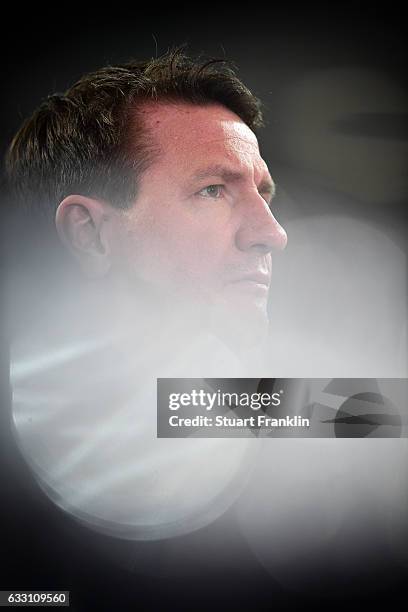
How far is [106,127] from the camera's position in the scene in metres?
1.33

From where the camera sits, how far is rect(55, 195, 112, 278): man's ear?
1296 millimetres

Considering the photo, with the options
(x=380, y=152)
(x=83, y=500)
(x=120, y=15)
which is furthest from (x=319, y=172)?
(x=83, y=500)

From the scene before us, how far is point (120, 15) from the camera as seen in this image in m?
1.39

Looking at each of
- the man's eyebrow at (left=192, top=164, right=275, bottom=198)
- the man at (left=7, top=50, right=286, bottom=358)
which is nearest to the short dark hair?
the man at (left=7, top=50, right=286, bottom=358)

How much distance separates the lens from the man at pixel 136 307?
1272mm

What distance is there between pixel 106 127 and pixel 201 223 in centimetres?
31

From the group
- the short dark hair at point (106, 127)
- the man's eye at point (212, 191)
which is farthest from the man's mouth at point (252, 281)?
the short dark hair at point (106, 127)

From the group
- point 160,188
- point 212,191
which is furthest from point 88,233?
point 212,191

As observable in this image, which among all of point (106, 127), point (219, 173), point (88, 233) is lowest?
point (88, 233)

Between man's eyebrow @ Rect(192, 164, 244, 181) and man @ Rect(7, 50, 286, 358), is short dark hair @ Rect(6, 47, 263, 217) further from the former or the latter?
man's eyebrow @ Rect(192, 164, 244, 181)

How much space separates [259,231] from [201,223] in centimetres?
13

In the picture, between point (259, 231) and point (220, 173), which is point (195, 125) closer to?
point (220, 173)

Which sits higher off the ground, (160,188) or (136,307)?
(160,188)

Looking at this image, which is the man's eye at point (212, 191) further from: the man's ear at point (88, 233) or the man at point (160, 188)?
the man's ear at point (88, 233)
